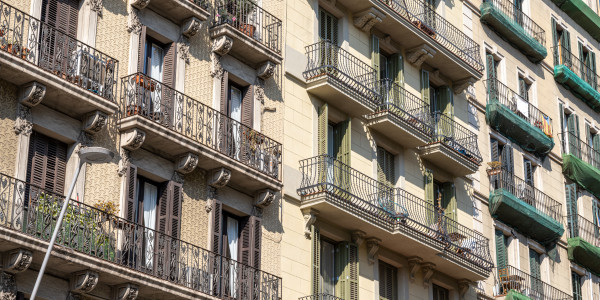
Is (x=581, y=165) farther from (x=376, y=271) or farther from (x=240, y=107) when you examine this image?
(x=240, y=107)

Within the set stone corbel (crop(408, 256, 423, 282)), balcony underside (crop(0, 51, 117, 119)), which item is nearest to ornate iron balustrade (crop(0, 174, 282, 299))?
balcony underside (crop(0, 51, 117, 119))

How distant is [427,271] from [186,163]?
1125 centimetres

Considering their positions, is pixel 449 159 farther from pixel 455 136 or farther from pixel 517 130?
pixel 517 130

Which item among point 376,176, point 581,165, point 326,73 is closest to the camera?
point 326,73

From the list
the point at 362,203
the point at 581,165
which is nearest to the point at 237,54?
the point at 362,203

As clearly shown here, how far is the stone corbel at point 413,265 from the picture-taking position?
36.2m

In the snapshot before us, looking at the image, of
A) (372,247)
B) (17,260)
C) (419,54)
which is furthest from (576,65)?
(17,260)

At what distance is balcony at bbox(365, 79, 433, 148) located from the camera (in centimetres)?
3566

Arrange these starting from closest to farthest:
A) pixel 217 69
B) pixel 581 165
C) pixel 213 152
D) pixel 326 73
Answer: pixel 213 152
pixel 217 69
pixel 326 73
pixel 581 165

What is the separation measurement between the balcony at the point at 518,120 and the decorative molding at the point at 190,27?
15.7 m

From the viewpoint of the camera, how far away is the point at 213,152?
2892 cm

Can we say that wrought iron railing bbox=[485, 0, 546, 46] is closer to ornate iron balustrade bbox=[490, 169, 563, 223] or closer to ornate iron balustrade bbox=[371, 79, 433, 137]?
ornate iron balustrade bbox=[490, 169, 563, 223]

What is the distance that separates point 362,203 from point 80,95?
10.9 m

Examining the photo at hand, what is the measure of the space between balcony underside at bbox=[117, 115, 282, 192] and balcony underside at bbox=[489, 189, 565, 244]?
12.5 metres
